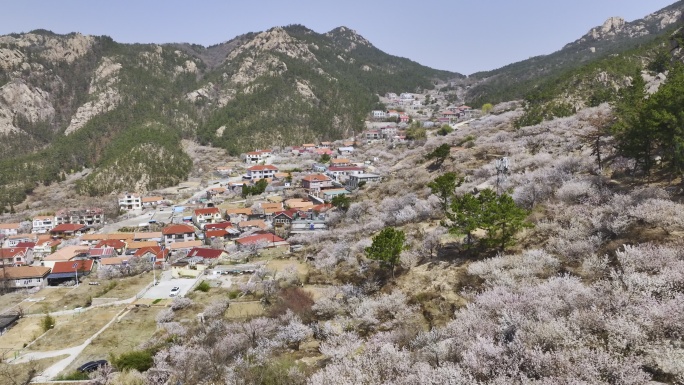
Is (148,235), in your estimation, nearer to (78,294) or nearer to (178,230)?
(178,230)

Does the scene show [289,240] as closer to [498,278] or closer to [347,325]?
[347,325]

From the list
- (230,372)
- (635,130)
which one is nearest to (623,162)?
(635,130)

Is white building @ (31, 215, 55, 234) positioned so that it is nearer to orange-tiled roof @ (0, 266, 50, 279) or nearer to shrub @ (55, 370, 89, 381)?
orange-tiled roof @ (0, 266, 50, 279)

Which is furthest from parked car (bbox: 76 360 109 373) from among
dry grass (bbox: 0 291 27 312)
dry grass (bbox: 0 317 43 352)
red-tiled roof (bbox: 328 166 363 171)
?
red-tiled roof (bbox: 328 166 363 171)

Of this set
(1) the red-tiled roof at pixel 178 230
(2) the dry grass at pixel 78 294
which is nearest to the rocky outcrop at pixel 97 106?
(1) the red-tiled roof at pixel 178 230

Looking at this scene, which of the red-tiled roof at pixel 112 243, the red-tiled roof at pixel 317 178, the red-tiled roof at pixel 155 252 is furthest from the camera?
the red-tiled roof at pixel 317 178

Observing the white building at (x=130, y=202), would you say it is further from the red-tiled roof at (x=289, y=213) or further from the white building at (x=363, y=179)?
the white building at (x=363, y=179)
